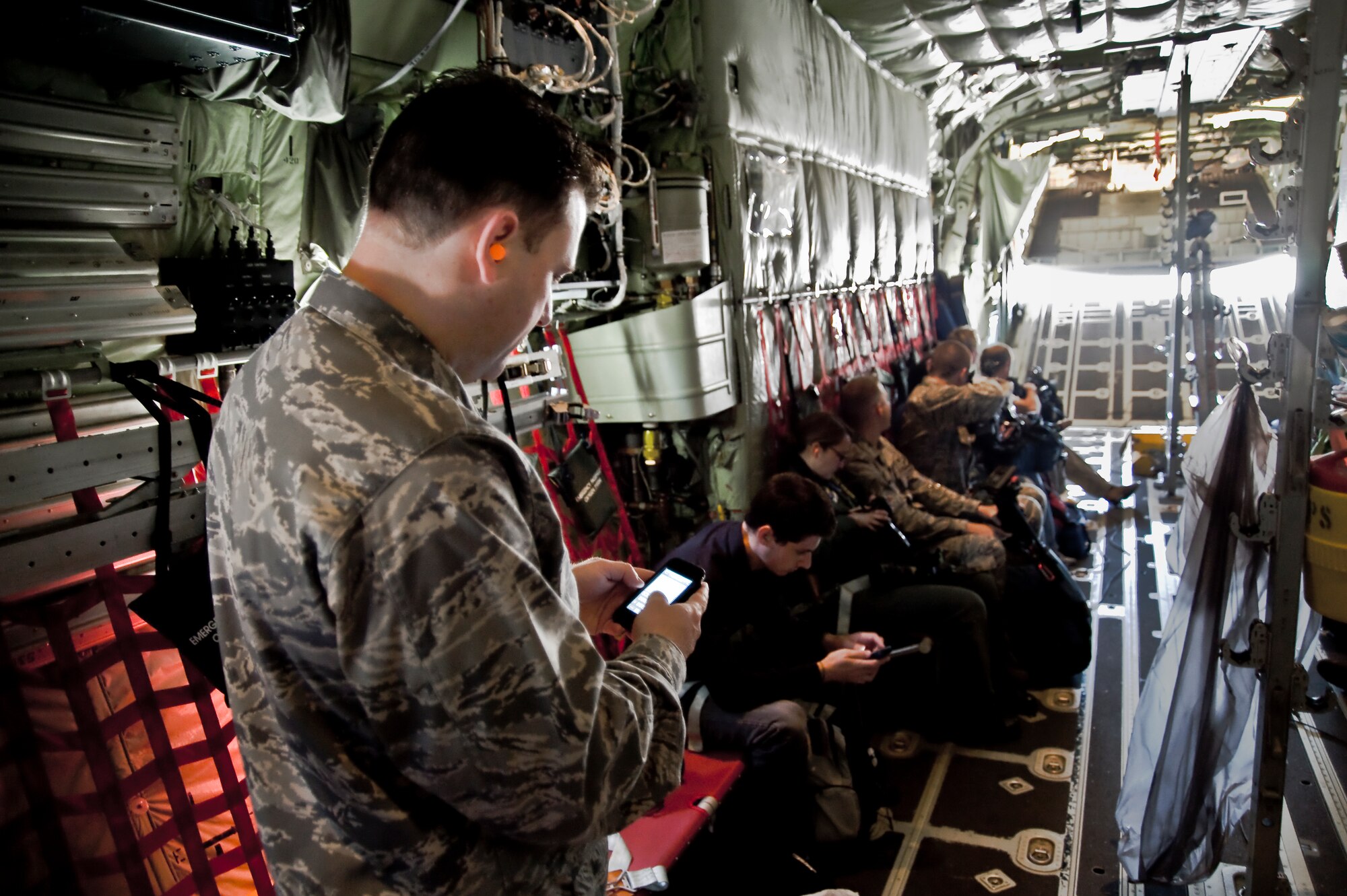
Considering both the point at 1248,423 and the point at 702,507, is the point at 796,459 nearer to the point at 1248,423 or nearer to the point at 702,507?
the point at 702,507

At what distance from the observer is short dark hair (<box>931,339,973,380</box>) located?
5438 mm

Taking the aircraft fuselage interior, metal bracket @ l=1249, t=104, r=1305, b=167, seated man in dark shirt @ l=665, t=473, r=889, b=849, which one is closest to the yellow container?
the aircraft fuselage interior

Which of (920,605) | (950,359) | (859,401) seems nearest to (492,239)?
(920,605)

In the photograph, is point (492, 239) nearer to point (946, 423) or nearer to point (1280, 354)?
point (1280, 354)

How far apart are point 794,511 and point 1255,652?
1.43 m

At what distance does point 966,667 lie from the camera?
3875 millimetres

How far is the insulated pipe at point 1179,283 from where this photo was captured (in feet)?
21.1

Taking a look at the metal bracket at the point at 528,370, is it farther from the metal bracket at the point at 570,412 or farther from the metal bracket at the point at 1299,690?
the metal bracket at the point at 1299,690

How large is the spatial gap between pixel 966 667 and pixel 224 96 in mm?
3571

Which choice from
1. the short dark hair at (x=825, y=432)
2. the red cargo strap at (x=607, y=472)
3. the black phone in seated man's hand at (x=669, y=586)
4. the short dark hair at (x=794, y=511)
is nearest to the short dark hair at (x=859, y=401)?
the short dark hair at (x=825, y=432)

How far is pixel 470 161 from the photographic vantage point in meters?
1.07

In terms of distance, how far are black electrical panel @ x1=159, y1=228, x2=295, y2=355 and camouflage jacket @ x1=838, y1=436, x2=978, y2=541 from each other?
3.03 m

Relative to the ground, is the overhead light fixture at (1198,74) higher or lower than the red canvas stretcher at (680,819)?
higher

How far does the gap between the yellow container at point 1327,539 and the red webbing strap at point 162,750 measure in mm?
3121
